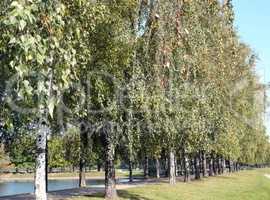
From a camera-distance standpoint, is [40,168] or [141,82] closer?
[40,168]

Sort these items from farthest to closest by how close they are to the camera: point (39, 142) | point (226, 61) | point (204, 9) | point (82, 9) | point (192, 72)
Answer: point (226, 61)
point (192, 72)
point (204, 9)
point (39, 142)
point (82, 9)

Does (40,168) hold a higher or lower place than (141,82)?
lower

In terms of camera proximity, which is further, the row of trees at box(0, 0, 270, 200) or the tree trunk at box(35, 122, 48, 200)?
the row of trees at box(0, 0, 270, 200)

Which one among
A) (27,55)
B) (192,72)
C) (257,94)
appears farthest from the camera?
(257,94)

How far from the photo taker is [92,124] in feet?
78.4

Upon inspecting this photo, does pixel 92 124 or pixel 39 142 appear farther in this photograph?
pixel 92 124

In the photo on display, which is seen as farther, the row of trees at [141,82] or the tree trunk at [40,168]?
the row of trees at [141,82]

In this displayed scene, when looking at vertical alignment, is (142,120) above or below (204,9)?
below

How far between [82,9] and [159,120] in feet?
27.9

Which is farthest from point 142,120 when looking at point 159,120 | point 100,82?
point 100,82

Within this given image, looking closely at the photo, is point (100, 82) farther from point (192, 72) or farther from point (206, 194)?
point (206, 194)

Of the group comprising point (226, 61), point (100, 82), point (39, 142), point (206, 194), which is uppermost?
point (226, 61)

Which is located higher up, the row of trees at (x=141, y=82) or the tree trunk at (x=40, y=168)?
the row of trees at (x=141, y=82)

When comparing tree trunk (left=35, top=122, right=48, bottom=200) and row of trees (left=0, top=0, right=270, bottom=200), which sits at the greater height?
row of trees (left=0, top=0, right=270, bottom=200)
